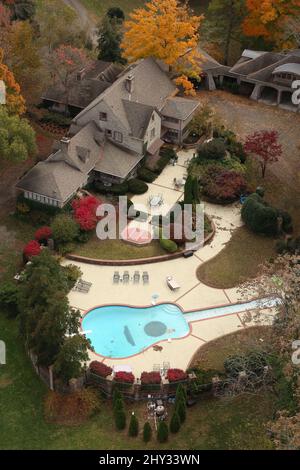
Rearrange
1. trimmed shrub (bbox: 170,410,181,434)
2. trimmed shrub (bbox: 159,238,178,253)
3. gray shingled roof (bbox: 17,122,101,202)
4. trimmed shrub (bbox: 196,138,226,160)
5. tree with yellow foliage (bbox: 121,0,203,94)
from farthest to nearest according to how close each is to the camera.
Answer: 1. tree with yellow foliage (bbox: 121,0,203,94)
2. trimmed shrub (bbox: 196,138,226,160)
3. gray shingled roof (bbox: 17,122,101,202)
4. trimmed shrub (bbox: 159,238,178,253)
5. trimmed shrub (bbox: 170,410,181,434)

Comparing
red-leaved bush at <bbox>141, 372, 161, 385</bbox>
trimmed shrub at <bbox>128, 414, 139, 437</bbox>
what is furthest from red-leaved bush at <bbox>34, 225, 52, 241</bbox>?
trimmed shrub at <bbox>128, 414, 139, 437</bbox>

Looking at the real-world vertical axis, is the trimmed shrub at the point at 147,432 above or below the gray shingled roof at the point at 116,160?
below

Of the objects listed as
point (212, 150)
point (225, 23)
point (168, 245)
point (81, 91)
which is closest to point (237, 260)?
point (168, 245)

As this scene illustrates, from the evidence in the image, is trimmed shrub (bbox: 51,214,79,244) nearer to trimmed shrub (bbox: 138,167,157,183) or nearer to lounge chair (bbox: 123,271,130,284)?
lounge chair (bbox: 123,271,130,284)

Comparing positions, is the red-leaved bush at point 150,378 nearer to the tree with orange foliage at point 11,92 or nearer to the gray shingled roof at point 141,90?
the gray shingled roof at point 141,90

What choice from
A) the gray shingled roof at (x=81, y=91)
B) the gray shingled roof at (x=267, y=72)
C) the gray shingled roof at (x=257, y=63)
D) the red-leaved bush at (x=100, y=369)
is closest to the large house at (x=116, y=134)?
the gray shingled roof at (x=81, y=91)

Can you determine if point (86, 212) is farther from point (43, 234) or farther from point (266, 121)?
point (266, 121)

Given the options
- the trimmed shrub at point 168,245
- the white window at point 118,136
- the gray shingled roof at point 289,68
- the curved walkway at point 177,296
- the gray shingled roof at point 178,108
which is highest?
the gray shingled roof at point 289,68
